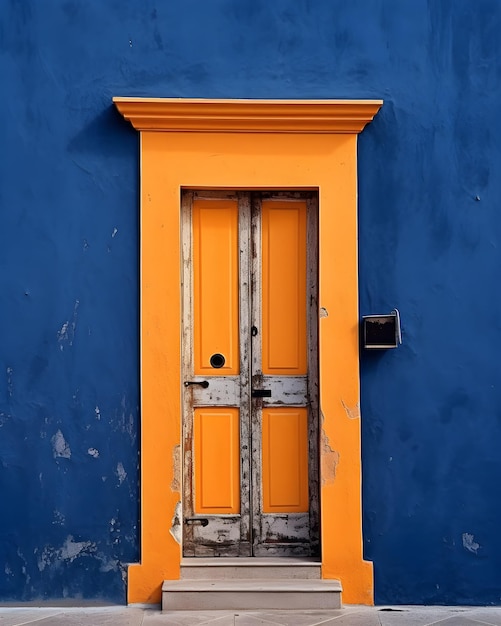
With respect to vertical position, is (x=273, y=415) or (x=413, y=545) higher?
(x=273, y=415)

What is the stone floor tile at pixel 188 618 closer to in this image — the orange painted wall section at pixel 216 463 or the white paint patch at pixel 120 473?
the orange painted wall section at pixel 216 463

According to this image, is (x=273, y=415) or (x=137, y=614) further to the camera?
(x=273, y=415)

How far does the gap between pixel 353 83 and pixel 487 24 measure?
948 mm

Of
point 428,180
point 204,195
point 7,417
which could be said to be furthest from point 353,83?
point 7,417

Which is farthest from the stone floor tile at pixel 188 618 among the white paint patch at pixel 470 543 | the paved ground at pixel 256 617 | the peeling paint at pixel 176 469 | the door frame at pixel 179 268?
the white paint patch at pixel 470 543

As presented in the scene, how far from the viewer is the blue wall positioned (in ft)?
16.8

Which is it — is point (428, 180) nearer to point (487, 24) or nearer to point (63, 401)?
point (487, 24)

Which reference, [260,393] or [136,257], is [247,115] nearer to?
Result: [136,257]

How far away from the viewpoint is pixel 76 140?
202 inches

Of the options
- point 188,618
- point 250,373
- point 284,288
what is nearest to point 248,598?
point 188,618

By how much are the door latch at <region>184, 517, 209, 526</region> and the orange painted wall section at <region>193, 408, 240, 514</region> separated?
0.16ft

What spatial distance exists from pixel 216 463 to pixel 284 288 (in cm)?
124

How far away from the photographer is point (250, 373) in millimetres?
5316

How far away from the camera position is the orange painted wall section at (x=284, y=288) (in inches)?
210
